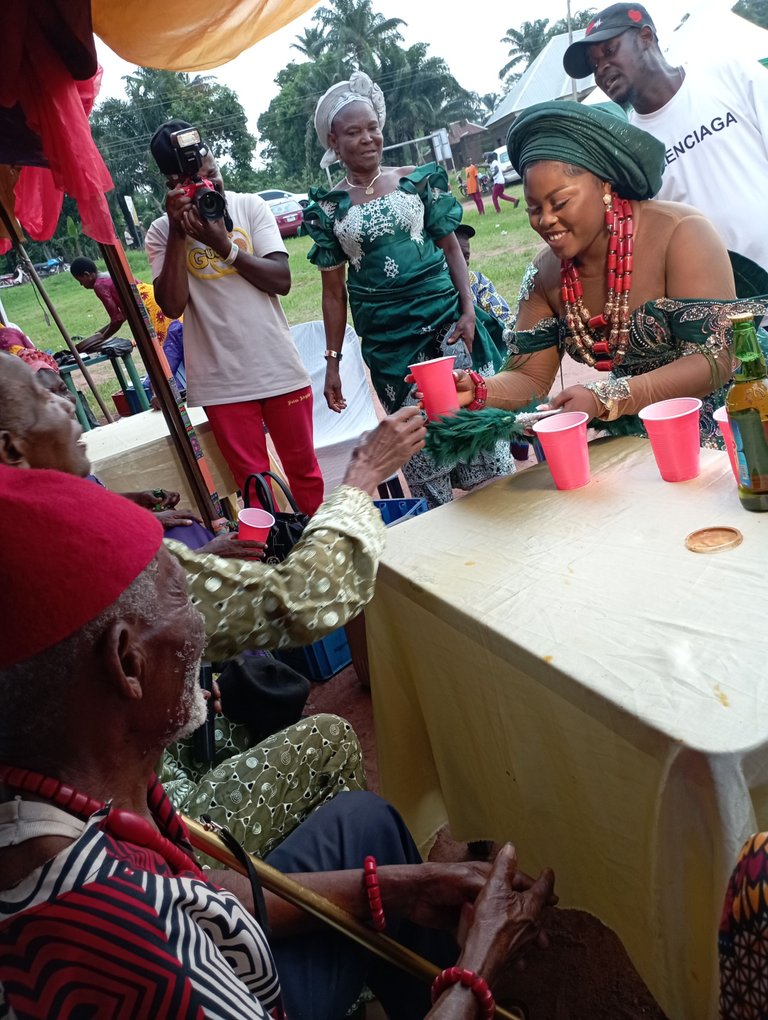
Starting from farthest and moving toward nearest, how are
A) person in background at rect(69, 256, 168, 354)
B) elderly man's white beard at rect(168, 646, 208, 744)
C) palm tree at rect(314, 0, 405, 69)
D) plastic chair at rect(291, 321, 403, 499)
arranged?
palm tree at rect(314, 0, 405, 69)
person in background at rect(69, 256, 168, 354)
plastic chair at rect(291, 321, 403, 499)
elderly man's white beard at rect(168, 646, 208, 744)

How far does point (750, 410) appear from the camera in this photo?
1557 millimetres

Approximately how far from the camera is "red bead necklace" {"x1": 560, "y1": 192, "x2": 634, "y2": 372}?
2.29m

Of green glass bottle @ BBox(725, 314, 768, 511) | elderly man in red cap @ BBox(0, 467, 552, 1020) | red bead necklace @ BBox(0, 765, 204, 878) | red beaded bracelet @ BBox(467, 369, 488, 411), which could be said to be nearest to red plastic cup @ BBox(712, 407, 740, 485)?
green glass bottle @ BBox(725, 314, 768, 511)

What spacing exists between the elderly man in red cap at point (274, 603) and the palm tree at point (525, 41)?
65.6m

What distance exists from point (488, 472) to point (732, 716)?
2.63m

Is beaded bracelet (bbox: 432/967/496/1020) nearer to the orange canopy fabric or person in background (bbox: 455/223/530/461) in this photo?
person in background (bbox: 455/223/530/461)

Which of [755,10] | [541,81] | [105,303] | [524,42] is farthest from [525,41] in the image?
[105,303]

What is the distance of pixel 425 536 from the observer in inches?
79.8

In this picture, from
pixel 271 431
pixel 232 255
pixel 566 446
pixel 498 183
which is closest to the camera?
pixel 566 446

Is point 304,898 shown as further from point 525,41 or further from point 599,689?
point 525,41

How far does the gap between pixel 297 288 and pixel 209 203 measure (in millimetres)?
16628

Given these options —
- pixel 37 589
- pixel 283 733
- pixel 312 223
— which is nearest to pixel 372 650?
pixel 283 733

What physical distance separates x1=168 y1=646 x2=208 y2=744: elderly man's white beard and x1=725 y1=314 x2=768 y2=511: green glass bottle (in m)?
1.18

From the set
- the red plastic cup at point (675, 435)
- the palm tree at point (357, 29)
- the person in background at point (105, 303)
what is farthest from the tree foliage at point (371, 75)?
the red plastic cup at point (675, 435)
